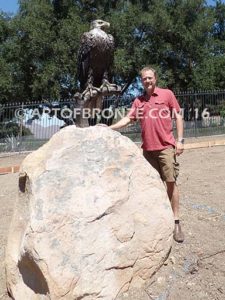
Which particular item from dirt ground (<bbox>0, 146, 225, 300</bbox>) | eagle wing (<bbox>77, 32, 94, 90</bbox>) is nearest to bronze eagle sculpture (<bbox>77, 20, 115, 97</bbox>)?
eagle wing (<bbox>77, 32, 94, 90</bbox>)

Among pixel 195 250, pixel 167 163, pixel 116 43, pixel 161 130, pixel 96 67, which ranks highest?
pixel 116 43

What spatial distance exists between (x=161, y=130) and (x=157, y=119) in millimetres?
113

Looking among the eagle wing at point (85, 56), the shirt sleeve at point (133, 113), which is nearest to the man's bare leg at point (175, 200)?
the shirt sleeve at point (133, 113)

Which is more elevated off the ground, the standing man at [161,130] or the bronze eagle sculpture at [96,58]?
the bronze eagle sculpture at [96,58]

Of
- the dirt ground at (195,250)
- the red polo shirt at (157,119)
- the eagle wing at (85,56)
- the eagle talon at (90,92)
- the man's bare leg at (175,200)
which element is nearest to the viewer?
the dirt ground at (195,250)

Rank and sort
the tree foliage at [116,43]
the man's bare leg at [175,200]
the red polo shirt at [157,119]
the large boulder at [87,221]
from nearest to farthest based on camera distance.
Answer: the large boulder at [87,221], the red polo shirt at [157,119], the man's bare leg at [175,200], the tree foliage at [116,43]

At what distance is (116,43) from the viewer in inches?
961

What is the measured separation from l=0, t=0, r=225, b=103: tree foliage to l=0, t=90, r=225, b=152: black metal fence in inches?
206

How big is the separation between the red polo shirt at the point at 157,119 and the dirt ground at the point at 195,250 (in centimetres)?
102

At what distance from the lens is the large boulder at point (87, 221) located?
3.55m

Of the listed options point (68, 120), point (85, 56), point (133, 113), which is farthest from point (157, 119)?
point (68, 120)

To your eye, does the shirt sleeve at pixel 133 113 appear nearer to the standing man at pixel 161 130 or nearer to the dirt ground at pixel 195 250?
the standing man at pixel 161 130

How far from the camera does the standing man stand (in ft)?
14.6

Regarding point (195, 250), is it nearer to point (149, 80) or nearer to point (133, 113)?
point (133, 113)
